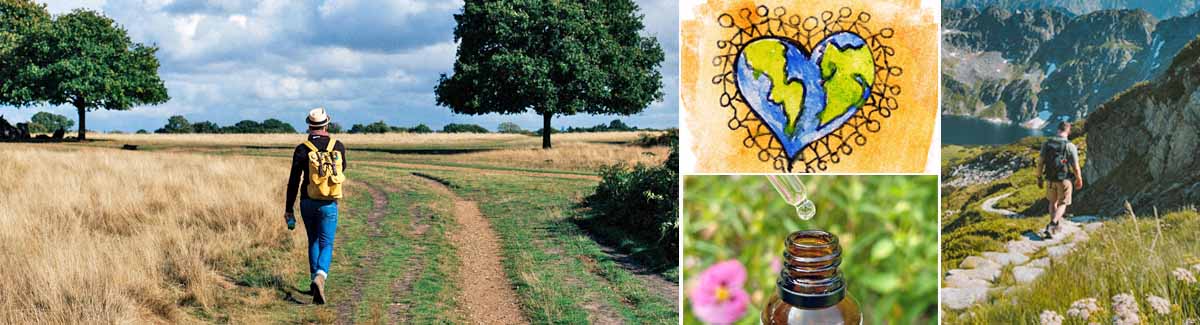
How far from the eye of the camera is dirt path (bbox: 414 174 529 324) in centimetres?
837

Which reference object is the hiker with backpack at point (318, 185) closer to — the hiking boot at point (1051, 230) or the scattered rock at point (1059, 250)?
the scattered rock at point (1059, 250)

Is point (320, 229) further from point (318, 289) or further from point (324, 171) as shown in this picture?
point (324, 171)

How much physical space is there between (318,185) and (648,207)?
6.50 m

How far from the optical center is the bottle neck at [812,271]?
2.62 meters

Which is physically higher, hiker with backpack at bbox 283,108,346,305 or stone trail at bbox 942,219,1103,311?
hiker with backpack at bbox 283,108,346,305

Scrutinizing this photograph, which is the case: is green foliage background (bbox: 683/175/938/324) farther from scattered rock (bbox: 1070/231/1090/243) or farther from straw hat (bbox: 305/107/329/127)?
scattered rock (bbox: 1070/231/1090/243)

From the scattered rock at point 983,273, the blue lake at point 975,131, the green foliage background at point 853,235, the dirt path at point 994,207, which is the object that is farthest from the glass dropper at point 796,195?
the blue lake at point 975,131

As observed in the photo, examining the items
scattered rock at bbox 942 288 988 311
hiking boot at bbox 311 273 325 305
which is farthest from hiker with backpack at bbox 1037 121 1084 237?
hiking boot at bbox 311 273 325 305

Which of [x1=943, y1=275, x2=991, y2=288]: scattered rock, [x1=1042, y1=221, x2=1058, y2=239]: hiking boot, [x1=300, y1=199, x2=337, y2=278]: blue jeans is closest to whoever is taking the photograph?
[x1=300, y1=199, x2=337, y2=278]: blue jeans

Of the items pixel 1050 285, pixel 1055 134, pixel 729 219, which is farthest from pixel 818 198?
pixel 1055 134

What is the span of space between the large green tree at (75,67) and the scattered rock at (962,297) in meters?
48.8

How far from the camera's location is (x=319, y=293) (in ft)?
28.6

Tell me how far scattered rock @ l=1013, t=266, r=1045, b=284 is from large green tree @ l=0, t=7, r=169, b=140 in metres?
49.2

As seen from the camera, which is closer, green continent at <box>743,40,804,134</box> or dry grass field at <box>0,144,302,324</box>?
green continent at <box>743,40,804,134</box>
